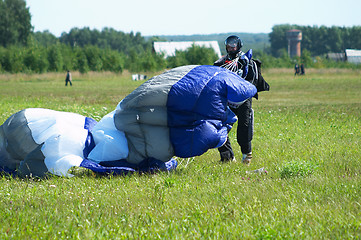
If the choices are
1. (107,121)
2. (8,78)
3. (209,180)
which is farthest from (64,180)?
(8,78)

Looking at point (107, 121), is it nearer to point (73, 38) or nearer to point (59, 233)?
point (59, 233)

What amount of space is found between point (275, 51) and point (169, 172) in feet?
609

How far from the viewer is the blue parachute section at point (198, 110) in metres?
5.62

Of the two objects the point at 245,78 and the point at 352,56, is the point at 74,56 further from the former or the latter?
the point at 352,56

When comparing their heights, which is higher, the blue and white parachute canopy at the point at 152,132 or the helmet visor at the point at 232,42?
the helmet visor at the point at 232,42

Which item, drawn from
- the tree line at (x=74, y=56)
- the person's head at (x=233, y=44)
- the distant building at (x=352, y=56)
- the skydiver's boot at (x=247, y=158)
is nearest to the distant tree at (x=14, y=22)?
the tree line at (x=74, y=56)

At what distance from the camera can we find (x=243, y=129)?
6.65m

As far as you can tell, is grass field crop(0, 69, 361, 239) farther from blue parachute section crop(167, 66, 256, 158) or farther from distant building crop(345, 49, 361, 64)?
distant building crop(345, 49, 361, 64)

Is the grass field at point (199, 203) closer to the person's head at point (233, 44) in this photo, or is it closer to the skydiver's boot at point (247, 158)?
the skydiver's boot at point (247, 158)

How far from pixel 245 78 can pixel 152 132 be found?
1.92m

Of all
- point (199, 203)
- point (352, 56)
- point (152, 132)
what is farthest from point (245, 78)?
point (352, 56)

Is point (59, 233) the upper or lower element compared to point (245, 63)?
lower

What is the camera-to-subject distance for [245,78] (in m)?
6.77

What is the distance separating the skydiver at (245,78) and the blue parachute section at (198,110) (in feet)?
2.26
